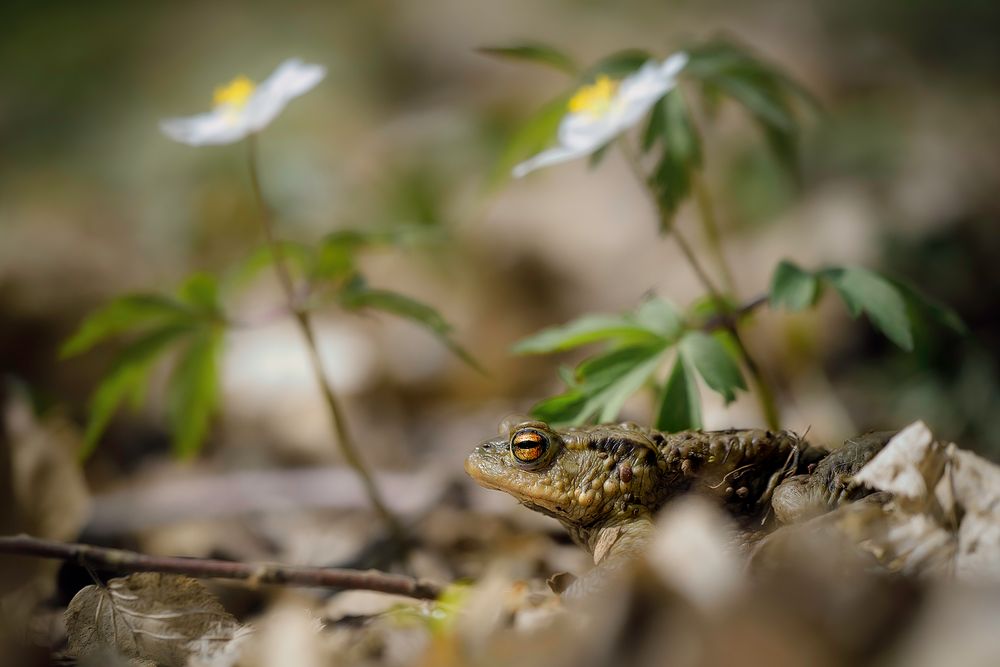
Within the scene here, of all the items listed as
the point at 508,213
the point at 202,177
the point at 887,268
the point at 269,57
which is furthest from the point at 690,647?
the point at 269,57

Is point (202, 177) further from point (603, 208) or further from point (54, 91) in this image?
point (603, 208)

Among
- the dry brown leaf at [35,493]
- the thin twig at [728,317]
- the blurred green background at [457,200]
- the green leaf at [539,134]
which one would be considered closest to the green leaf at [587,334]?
the thin twig at [728,317]

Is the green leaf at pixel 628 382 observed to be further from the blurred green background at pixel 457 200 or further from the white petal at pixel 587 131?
the blurred green background at pixel 457 200

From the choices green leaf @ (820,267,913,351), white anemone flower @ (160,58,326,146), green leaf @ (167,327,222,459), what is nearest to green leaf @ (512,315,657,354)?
green leaf @ (820,267,913,351)

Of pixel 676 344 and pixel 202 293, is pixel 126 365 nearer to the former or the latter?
pixel 202 293

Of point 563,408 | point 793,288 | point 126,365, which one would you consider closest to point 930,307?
point 793,288

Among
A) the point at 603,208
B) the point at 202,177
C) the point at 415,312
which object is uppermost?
the point at 415,312
